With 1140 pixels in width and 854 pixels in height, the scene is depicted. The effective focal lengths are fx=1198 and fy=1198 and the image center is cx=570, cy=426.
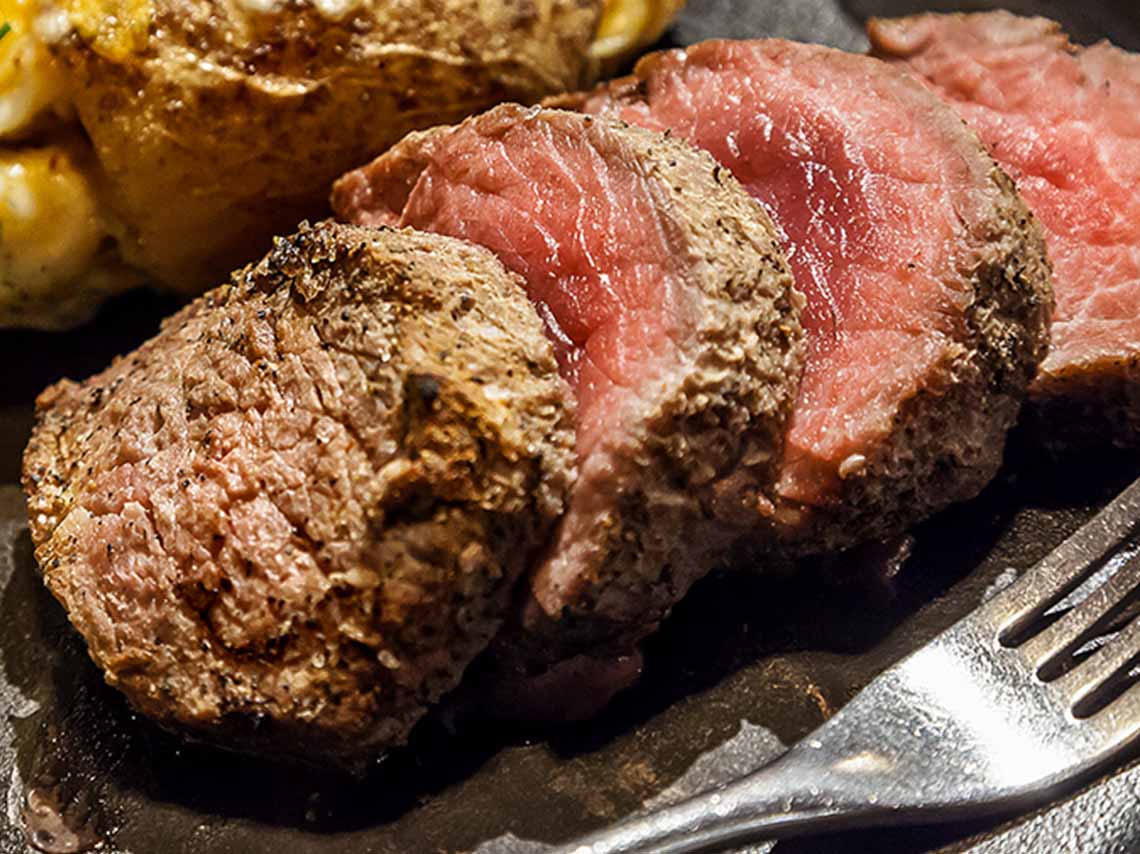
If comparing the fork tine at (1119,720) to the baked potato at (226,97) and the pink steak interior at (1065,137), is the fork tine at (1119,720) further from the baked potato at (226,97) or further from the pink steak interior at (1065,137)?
the baked potato at (226,97)

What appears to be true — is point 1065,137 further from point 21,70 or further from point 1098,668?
point 21,70

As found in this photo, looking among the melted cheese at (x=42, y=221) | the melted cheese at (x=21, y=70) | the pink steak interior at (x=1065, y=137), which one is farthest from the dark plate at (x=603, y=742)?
the melted cheese at (x=21, y=70)

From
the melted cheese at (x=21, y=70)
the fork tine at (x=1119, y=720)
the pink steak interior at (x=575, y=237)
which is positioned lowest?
the fork tine at (x=1119, y=720)

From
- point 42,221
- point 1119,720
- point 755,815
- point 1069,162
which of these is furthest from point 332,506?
point 1069,162

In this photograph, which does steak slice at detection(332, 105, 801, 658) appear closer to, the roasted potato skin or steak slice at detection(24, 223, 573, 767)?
steak slice at detection(24, 223, 573, 767)

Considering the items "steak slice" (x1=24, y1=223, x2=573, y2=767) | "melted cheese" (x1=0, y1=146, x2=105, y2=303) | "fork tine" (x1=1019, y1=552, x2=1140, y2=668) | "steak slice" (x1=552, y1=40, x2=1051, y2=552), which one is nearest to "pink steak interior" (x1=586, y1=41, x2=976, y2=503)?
"steak slice" (x1=552, y1=40, x2=1051, y2=552)

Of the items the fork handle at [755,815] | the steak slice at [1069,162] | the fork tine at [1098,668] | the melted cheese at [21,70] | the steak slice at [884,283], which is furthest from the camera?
the melted cheese at [21,70]

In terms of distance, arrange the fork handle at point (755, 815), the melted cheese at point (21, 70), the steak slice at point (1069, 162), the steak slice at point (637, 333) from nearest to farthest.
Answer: the fork handle at point (755, 815), the steak slice at point (637, 333), the steak slice at point (1069, 162), the melted cheese at point (21, 70)
